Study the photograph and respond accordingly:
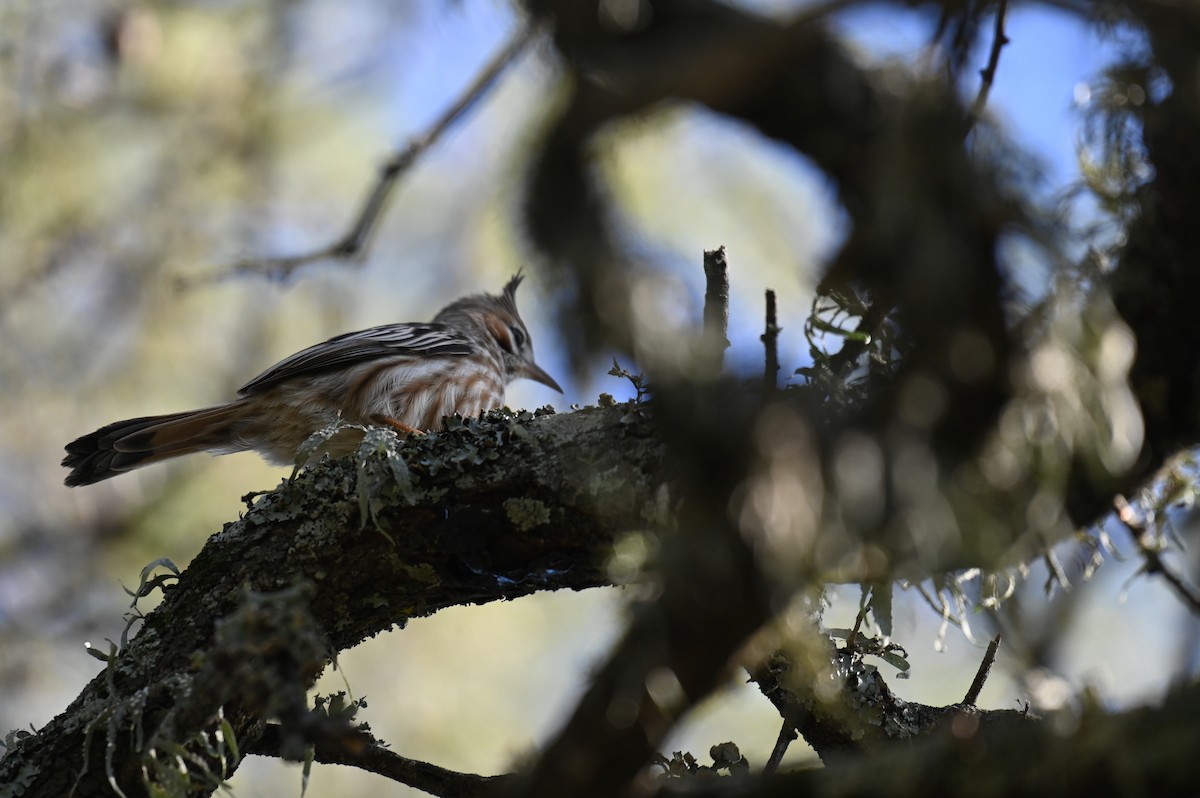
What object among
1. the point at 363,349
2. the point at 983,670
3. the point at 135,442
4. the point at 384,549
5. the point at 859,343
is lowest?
the point at 983,670

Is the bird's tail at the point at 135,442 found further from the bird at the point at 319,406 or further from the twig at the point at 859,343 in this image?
the twig at the point at 859,343

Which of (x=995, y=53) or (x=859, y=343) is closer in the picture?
(x=995, y=53)

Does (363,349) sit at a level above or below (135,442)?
above

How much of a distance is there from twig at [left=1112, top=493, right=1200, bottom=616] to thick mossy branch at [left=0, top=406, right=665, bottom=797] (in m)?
0.98

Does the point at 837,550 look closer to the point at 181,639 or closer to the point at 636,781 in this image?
the point at 636,781

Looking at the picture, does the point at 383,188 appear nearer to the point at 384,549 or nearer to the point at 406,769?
the point at 384,549

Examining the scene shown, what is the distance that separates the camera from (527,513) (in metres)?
2.58

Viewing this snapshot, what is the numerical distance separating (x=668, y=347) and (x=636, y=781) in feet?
2.39

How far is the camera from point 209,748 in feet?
7.34

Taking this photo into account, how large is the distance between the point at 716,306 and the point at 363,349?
3159 mm

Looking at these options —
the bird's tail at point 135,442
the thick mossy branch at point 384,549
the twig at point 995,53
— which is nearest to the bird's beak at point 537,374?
the bird's tail at point 135,442

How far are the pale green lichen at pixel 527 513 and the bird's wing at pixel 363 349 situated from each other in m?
2.34

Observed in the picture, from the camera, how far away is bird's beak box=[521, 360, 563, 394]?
6.24m

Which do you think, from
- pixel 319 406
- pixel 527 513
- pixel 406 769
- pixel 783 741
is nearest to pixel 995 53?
pixel 527 513
